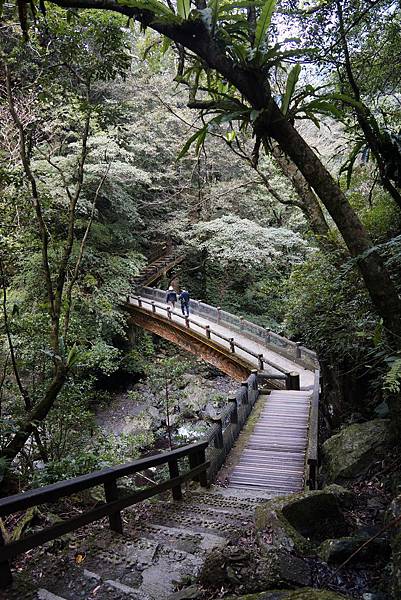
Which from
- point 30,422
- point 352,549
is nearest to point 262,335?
point 30,422

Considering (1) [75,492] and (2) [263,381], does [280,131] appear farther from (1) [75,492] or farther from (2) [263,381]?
(2) [263,381]

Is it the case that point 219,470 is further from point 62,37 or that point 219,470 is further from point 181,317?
point 181,317

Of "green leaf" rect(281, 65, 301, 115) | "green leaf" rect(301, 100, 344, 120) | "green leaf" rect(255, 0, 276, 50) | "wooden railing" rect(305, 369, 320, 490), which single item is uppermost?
"green leaf" rect(255, 0, 276, 50)

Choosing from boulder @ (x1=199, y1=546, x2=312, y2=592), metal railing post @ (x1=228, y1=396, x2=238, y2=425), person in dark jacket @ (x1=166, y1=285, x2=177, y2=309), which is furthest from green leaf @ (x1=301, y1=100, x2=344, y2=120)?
person in dark jacket @ (x1=166, y1=285, x2=177, y2=309)

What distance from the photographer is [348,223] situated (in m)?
2.98

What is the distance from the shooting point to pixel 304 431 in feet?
25.4

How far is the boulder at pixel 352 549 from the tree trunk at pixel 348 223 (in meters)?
1.37

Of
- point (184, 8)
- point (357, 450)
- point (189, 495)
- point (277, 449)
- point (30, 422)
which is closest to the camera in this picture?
point (184, 8)

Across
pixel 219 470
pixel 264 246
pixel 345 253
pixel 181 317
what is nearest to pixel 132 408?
pixel 181 317

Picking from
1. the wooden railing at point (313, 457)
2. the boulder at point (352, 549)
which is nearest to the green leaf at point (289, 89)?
the boulder at point (352, 549)

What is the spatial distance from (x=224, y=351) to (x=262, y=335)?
1.73 metres

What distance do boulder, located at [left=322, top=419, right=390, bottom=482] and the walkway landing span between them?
121cm

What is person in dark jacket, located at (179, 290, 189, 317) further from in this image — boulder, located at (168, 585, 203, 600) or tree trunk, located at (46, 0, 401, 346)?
boulder, located at (168, 585, 203, 600)

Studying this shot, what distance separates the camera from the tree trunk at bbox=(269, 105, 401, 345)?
2871mm
